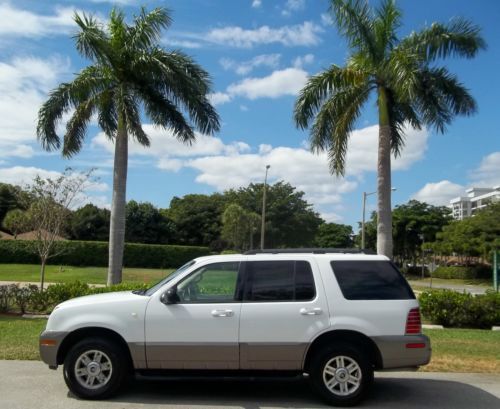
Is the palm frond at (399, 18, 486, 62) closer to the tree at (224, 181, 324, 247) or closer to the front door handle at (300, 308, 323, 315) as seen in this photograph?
the front door handle at (300, 308, 323, 315)

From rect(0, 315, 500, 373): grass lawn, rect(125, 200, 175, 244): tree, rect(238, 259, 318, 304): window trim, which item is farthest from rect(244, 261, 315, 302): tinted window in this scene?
rect(125, 200, 175, 244): tree

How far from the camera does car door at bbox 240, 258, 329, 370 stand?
22.4 ft

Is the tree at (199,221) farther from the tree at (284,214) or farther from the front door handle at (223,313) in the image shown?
the front door handle at (223,313)

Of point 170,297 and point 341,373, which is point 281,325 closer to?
point 341,373

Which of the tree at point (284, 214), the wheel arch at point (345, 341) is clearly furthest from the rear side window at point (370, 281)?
the tree at point (284, 214)

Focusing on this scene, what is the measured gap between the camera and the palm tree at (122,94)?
58.1 ft

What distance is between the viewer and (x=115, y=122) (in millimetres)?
18922

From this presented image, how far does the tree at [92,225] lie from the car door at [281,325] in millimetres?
62982

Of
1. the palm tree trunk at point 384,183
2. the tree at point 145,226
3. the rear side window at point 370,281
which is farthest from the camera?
the tree at point 145,226

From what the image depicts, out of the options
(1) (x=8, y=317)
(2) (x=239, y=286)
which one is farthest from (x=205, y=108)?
(2) (x=239, y=286)

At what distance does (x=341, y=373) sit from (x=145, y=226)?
66639 mm

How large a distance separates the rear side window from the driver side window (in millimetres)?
1235

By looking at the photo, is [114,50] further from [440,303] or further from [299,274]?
[299,274]

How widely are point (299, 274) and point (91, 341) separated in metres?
2.56
